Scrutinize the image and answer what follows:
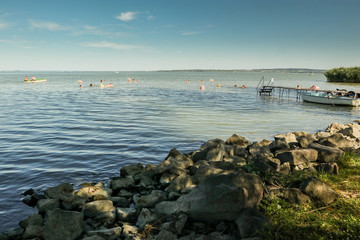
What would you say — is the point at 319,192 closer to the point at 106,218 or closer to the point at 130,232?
the point at 130,232

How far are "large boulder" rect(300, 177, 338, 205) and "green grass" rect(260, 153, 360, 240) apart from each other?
13 cm

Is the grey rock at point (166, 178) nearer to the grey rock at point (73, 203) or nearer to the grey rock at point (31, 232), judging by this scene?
the grey rock at point (73, 203)

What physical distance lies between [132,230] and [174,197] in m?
1.62

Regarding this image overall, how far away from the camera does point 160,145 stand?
1439cm

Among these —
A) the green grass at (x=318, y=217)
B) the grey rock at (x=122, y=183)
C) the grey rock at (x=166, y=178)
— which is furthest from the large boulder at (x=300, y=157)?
the grey rock at (x=122, y=183)

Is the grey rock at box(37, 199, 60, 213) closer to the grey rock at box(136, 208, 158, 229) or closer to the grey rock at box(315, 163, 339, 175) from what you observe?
the grey rock at box(136, 208, 158, 229)

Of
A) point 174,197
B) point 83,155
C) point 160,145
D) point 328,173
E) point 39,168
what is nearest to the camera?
point 174,197

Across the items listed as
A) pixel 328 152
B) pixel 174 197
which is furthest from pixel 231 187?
pixel 328 152

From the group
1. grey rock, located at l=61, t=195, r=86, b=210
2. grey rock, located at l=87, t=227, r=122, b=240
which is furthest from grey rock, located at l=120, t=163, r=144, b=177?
grey rock, located at l=87, t=227, r=122, b=240

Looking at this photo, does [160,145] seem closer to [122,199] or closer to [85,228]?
[122,199]

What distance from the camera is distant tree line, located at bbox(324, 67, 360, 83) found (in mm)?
78312

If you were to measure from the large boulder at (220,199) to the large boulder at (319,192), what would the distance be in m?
1.23

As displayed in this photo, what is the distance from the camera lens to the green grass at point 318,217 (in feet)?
15.4

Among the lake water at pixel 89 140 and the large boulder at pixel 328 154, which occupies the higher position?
the large boulder at pixel 328 154
